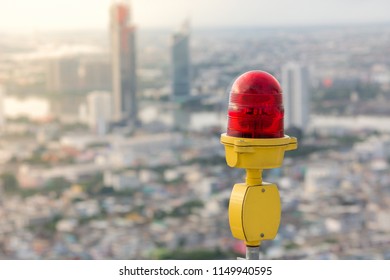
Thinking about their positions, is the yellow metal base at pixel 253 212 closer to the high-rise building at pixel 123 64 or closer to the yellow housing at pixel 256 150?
the yellow housing at pixel 256 150

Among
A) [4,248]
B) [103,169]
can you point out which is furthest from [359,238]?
[103,169]

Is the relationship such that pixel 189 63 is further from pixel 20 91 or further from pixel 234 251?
pixel 234 251

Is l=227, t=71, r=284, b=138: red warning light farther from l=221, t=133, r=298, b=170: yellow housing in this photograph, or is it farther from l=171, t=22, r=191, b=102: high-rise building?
l=171, t=22, r=191, b=102: high-rise building

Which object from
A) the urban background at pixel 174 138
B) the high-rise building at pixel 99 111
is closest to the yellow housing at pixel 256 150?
the urban background at pixel 174 138

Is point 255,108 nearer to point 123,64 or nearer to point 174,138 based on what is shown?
point 174,138

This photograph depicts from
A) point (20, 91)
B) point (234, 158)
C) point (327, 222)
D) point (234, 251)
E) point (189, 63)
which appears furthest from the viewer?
point (189, 63)

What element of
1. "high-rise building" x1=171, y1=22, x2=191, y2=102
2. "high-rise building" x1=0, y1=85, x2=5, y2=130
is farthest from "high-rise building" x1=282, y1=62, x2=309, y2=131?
"high-rise building" x1=0, y1=85, x2=5, y2=130

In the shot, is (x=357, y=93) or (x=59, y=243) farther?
(x=357, y=93)
